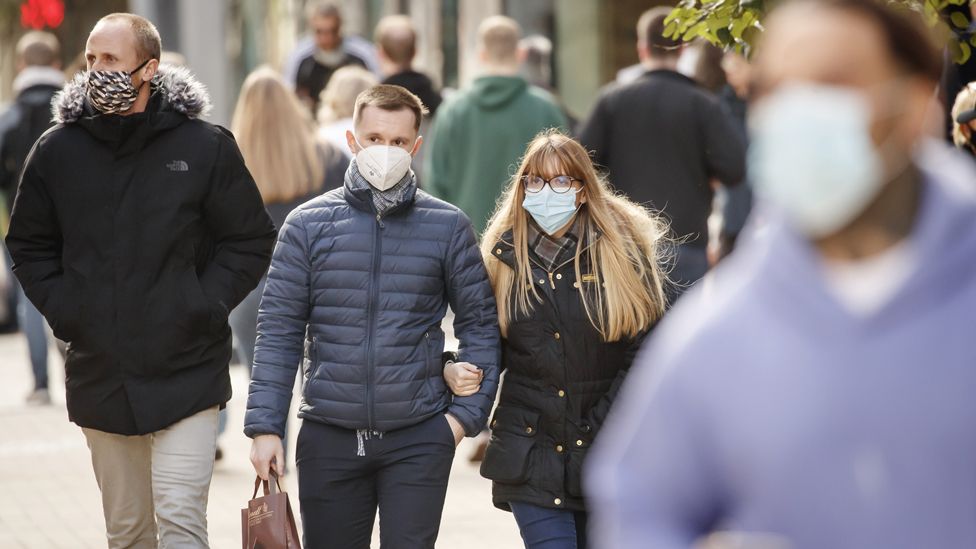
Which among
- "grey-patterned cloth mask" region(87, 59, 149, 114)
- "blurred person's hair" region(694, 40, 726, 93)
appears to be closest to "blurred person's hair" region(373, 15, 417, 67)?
"blurred person's hair" region(694, 40, 726, 93)

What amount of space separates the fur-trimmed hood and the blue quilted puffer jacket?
62 cm

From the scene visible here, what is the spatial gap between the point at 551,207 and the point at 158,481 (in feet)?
4.94

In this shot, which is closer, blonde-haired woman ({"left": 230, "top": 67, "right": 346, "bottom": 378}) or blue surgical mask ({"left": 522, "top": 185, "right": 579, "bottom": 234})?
blue surgical mask ({"left": 522, "top": 185, "right": 579, "bottom": 234})

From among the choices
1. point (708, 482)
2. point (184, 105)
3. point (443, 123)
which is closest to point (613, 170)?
point (443, 123)

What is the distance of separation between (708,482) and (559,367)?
3.03 metres

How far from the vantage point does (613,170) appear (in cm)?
866

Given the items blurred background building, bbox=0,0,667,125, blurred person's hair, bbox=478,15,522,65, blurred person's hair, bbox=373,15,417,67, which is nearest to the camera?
blurred person's hair, bbox=478,15,522,65

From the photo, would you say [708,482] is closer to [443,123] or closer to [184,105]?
[184,105]

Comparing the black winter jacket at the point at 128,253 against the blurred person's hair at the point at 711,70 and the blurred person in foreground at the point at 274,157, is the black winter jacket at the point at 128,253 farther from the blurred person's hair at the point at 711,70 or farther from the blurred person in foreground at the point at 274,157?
the blurred person's hair at the point at 711,70

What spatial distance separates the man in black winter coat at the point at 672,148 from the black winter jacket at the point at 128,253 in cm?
338

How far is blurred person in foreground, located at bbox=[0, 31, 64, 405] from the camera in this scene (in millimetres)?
11195

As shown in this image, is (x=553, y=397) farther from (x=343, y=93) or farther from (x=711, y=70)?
(x=711, y=70)

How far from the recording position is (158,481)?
5387 mm

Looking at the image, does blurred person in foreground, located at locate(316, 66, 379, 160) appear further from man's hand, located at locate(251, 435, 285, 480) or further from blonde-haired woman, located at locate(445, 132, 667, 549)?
man's hand, located at locate(251, 435, 285, 480)
